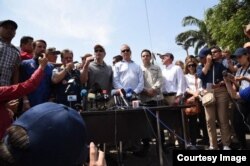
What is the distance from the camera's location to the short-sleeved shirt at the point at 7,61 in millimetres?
4725

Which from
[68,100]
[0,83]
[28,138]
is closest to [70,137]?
[28,138]

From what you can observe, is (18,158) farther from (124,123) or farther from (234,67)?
(234,67)

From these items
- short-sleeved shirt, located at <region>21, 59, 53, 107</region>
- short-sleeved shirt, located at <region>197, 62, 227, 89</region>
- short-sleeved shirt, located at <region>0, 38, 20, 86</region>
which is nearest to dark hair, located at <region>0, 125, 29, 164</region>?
short-sleeved shirt, located at <region>0, 38, 20, 86</region>

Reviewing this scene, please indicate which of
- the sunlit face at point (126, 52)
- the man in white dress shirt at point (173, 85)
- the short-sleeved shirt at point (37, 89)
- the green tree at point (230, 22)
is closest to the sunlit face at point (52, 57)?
the short-sleeved shirt at point (37, 89)

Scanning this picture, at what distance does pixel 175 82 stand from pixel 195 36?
30.3 m

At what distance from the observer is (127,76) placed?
675cm

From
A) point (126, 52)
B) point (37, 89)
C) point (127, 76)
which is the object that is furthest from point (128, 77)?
point (37, 89)

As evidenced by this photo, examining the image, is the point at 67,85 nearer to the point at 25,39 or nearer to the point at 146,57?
the point at 25,39

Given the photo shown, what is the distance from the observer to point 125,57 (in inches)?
274

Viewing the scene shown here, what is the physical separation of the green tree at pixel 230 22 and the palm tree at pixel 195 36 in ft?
29.6

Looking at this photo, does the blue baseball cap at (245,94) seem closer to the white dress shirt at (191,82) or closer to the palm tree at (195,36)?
the white dress shirt at (191,82)

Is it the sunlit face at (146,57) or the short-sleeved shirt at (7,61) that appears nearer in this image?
the short-sleeved shirt at (7,61)

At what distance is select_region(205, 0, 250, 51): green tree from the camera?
70.3 feet

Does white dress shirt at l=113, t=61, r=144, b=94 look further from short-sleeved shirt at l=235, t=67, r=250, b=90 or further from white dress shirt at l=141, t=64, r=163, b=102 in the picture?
short-sleeved shirt at l=235, t=67, r=250, b=90
